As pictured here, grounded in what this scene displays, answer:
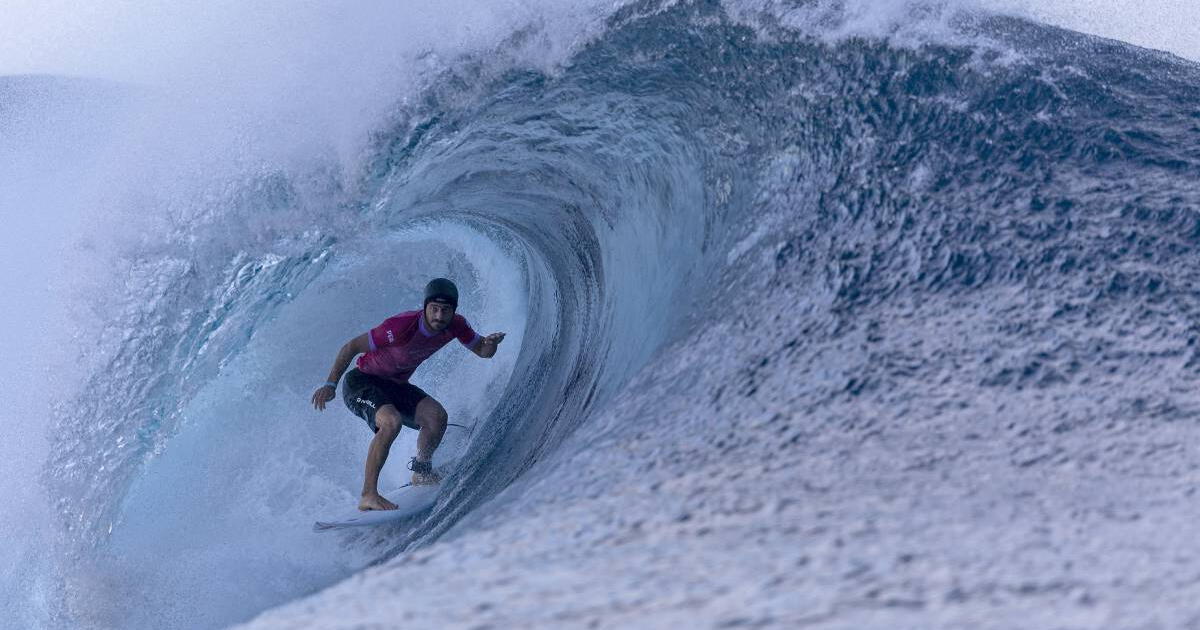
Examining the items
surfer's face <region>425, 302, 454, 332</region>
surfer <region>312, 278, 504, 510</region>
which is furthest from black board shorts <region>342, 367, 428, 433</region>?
surfer's face <region>425, 302, 454, 332</region>

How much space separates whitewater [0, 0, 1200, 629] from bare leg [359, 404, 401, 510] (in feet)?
1.08

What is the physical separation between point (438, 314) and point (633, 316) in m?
0.85

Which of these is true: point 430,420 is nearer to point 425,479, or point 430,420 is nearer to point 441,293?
point 425,479

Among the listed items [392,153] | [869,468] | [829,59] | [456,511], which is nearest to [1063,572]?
[869,468]

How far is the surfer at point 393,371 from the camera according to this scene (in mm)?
4391

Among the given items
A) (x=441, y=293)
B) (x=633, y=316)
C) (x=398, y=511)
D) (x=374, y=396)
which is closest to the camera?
(x=633, y=316)

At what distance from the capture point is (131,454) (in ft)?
17.4

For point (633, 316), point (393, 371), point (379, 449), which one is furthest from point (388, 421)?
point (633, 316)

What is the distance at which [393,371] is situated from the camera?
468 cm

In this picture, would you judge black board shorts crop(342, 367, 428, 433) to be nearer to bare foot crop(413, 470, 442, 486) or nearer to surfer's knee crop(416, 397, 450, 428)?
surfer's knee crop(416, 397, 450, 428)

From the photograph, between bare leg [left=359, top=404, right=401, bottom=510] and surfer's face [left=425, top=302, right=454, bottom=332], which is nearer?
surfer's face [left=425, top=302, right=454, bottom=332]

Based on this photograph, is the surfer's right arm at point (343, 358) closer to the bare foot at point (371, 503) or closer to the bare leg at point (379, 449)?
the bare leg at point (379, 449)

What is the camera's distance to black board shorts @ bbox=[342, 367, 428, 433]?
15.2ft

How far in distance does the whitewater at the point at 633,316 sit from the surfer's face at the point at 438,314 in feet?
2.29
